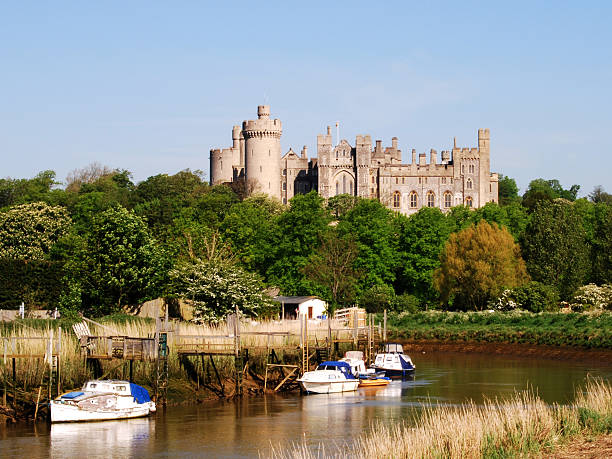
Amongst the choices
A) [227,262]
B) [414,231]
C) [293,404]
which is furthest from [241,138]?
[293,404]

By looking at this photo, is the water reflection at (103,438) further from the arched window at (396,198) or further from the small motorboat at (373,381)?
the arched window at (396,198)

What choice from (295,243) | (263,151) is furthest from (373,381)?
(263,151)

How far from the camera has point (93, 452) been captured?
80.5 feet

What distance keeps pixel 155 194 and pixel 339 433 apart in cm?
8695

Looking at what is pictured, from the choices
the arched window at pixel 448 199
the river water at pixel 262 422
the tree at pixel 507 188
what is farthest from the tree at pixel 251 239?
the tree at pixel 507 188

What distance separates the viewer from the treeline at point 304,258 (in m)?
47.6

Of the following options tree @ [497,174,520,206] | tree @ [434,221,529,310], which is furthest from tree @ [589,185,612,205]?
tree @ [434,221,529,310]

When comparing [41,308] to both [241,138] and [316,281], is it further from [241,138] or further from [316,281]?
[241,138]

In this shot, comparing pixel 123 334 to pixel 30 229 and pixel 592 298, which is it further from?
pixel 30 229

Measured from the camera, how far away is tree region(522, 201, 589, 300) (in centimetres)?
6638

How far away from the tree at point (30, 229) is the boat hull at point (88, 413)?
5093 centimetres

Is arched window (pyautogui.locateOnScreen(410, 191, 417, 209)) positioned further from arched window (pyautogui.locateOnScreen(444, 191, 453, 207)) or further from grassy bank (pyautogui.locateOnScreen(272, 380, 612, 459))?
grassy bank (pyautogui.locateOnScreen(272, 380, 612, 459))

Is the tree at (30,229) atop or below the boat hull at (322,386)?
atop

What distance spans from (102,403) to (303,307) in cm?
2747
